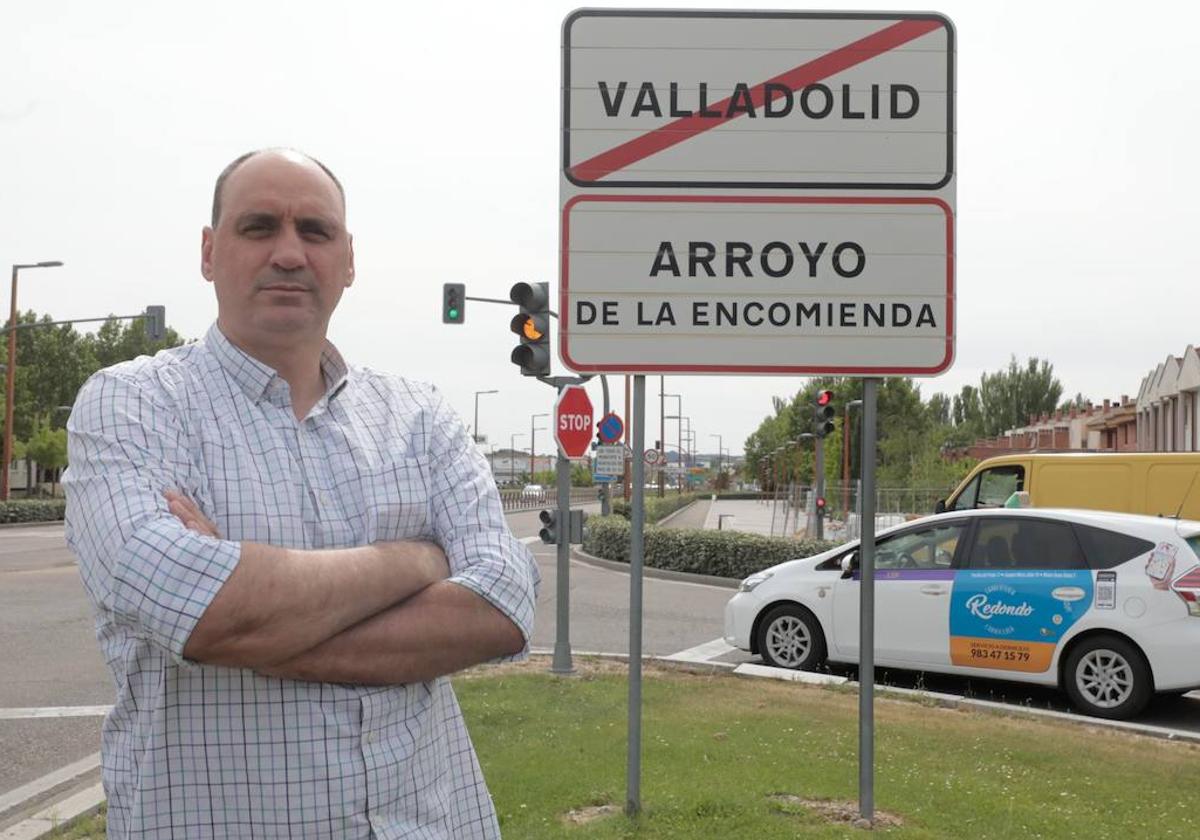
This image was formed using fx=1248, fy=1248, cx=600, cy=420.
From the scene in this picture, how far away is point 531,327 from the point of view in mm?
10227

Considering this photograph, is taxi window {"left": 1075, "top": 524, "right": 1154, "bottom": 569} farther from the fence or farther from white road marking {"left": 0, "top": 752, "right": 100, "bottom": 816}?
the fence

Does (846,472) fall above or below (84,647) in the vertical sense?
above

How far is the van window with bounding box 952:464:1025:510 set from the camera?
16219 millimetres

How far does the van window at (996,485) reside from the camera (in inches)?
639

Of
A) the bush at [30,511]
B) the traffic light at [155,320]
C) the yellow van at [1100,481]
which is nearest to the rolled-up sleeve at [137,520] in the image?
the yellow van at [1100,481]

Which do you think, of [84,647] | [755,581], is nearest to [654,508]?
[755,581]

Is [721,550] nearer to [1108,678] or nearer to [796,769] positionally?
[1108,678]

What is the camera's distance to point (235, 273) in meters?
2.21

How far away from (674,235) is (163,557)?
347cm

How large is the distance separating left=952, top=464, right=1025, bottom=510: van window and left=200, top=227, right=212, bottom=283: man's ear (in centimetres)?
1473

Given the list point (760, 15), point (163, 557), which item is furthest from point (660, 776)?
point (163, 557)

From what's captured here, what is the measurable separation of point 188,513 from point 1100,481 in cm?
1487

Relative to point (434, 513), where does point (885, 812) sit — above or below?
below

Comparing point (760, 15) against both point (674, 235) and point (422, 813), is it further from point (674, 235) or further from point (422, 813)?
point (422, 813)
